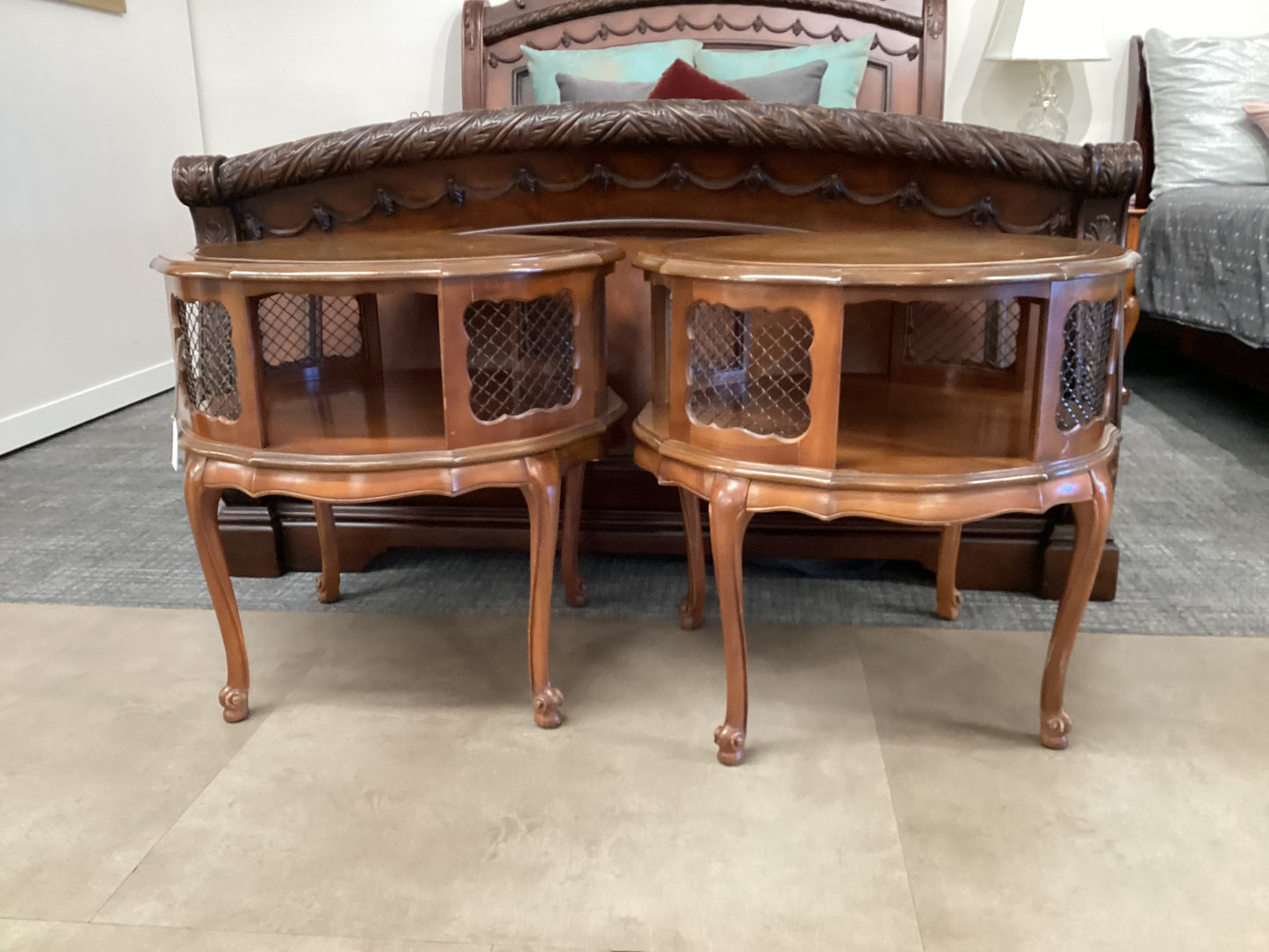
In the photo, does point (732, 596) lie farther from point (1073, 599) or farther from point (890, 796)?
point (1073, 599)

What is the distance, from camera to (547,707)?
5.03 feet

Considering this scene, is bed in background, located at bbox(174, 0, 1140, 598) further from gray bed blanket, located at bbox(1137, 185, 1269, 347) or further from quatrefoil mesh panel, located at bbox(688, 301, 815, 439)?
gray bed blanket, located at bbox(1137, 185, 1269, 347)

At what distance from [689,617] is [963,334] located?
2.42ft

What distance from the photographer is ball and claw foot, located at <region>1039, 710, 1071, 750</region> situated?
1464 mm

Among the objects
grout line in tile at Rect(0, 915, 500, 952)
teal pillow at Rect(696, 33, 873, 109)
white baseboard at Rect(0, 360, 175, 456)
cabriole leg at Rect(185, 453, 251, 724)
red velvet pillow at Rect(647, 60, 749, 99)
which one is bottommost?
white baseboard at Rect(0, 360, 175, 456)

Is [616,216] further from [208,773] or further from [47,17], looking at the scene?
[47,17]

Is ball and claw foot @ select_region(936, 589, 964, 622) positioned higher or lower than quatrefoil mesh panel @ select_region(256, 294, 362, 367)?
lower

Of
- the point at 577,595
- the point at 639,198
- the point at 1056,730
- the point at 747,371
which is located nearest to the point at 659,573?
the point at 577,595

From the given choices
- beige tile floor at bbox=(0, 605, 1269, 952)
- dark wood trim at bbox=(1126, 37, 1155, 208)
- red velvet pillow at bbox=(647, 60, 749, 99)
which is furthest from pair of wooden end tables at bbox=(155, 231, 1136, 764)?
dark wood trim at bbox=(1126, 37, 1155, 208)

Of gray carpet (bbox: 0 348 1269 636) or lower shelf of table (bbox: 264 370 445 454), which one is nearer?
lower shelf of table (bbox: 264 370 445 454)

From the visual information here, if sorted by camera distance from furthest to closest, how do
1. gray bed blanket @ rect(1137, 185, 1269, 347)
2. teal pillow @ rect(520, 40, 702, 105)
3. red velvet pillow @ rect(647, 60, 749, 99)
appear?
teal pillow @ rect(520, 40, 702, 105), gray bed blanket @ rect(1137, 185, 1269, 347), red velvet pillow @ rect(647, 60, 749, 99)

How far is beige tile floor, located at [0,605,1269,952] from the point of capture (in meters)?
1.14

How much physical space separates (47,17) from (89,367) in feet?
3.99

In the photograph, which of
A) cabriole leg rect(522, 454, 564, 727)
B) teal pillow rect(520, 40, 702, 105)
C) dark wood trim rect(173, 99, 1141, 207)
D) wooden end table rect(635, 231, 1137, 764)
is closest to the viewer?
wooden end table rect(635, 231, 1137, 764)
